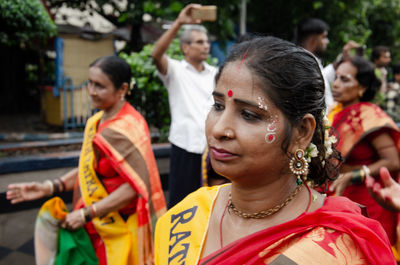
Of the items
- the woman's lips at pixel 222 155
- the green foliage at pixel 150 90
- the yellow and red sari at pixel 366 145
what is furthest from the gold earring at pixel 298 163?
the green foliage at pixel 150 90

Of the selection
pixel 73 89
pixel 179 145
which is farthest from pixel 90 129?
pixel 73 89

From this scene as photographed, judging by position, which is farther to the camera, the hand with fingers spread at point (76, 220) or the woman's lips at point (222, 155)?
the hand with fingers spread at point (76, 220)

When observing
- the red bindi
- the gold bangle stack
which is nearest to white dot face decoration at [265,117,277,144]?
the red bindi

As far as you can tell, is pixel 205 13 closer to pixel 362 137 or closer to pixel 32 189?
pixel 362 137

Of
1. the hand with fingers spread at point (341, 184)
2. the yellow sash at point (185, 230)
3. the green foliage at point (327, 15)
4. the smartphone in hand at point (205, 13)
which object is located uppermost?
the green foliage at point (327, 15)

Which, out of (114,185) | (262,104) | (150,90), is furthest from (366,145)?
(150,90)

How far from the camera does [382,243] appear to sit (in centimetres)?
120

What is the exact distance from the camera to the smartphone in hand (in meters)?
3.15

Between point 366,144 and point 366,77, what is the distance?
0.58m

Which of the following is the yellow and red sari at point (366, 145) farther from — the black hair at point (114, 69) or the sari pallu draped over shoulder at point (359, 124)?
the black hair at point (114, 69)

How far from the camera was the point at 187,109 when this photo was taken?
12.7 feet

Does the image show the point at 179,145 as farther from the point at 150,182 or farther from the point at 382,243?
the point at 382,243

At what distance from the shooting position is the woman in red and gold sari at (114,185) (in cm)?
263

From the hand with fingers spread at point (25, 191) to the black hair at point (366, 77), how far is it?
8.85 feet
